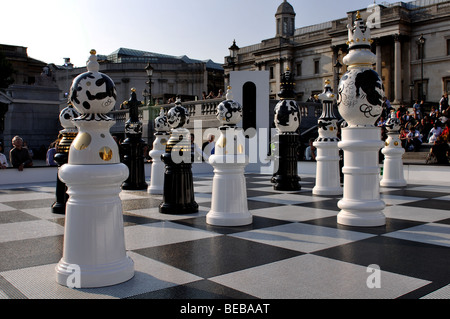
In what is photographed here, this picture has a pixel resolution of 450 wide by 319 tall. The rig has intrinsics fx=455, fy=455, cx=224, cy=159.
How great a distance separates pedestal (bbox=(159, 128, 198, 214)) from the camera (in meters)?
6.46

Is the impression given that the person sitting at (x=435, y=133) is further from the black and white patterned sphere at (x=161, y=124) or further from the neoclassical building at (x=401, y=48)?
the neoclassical building at (x=401, y=48)

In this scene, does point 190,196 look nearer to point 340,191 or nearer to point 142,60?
point 340,191

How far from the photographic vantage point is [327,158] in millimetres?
8750

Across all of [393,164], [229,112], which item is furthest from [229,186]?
[393,164]

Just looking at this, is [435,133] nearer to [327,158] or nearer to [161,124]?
[327,158]

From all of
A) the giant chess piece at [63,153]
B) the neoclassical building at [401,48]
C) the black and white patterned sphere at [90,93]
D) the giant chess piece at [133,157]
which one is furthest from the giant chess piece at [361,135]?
the neoclassical building at [401,48]

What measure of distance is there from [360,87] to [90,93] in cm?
343

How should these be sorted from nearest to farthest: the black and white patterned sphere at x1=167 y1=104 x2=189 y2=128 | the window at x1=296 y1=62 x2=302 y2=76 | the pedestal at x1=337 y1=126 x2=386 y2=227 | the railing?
the pedestal at x1=337 y1=126 x2=386 y2=227 < the black and white patterned sphere at x1=167 y1=104 x2=189 y2=128 < the railing < the window at x1=296 y1=62 x2=302 y2=76

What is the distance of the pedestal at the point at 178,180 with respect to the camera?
6.46m

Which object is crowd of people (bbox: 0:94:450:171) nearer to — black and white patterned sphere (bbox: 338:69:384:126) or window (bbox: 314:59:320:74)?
black and white patterned sphere (bbox: 338:69:384:126)

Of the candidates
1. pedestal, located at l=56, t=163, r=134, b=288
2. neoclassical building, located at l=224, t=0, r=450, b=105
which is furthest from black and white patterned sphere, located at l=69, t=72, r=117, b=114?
neoclassical building, located at l=224, t=0, r=450, b=105

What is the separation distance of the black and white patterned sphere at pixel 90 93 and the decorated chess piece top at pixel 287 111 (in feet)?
20.0

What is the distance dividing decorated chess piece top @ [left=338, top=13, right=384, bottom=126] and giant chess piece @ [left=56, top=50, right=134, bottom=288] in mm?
3236
